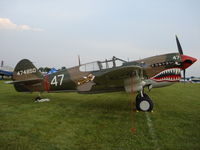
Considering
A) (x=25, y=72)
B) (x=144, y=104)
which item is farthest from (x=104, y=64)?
(x=25, y=72)

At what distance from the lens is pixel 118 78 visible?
468cm

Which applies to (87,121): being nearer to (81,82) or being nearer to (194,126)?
(81,82)

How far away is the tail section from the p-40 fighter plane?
24 cm

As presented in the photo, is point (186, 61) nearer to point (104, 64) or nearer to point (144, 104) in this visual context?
point (144, 104)

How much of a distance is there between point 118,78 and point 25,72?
14.8ft

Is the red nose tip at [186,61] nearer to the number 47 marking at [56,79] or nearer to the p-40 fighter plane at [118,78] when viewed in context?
the p-40 fighter plane at [118,78]

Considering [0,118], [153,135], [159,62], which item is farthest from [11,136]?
[159,62]

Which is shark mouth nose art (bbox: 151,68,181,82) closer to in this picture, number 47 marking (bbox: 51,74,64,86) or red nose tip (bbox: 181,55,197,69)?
red nose tip (bbox: 181,55,197,69)

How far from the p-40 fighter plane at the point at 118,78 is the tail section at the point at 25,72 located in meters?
0.24

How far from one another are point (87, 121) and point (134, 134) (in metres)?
1.31

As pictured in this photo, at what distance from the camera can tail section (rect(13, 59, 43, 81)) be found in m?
6.41

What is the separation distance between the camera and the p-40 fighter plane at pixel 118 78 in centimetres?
464

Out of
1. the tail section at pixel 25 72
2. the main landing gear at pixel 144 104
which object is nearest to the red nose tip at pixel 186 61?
the main landing gear at pixel 144 104

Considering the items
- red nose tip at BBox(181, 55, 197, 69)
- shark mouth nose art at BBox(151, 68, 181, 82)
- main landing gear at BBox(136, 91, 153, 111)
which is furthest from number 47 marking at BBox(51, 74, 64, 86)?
red nose tip at BBox(181, 55, 197, 69)
